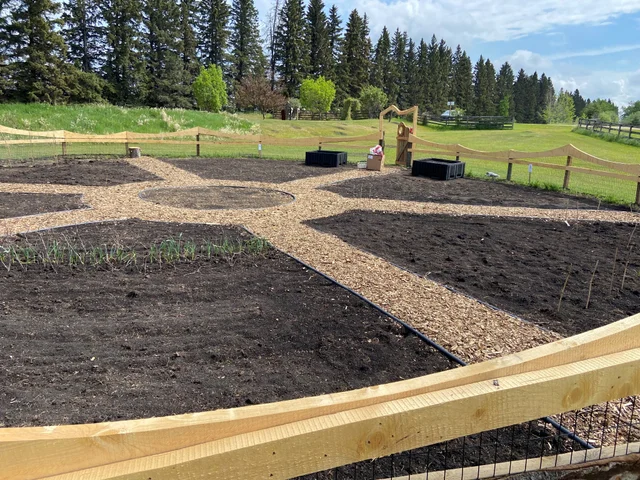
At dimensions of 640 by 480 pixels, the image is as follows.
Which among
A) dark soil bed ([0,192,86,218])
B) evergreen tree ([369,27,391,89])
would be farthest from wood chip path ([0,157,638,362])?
evergreen tree ([369,27,391,89])

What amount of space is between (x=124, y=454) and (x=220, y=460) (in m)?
0.23

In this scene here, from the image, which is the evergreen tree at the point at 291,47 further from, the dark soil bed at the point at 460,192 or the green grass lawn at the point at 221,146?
the dark soil bed at the point at 460,192

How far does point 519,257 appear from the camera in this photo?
6.56 meters

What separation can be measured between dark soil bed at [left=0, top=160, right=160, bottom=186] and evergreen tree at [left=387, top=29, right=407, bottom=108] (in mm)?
67896

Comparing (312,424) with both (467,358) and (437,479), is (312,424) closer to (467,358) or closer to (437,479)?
(437,479)

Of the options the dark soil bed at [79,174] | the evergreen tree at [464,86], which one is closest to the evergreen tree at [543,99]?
the evergreen tree at [464,86]

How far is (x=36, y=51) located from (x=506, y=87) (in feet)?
298

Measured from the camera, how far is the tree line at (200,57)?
116 feet

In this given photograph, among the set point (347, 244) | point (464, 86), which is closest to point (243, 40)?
point (464, 86)

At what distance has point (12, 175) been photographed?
12.5 meters

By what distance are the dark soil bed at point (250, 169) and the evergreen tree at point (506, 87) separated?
76398 millimetres

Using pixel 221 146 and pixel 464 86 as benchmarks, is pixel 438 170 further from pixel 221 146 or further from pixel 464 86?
pixel 464 86

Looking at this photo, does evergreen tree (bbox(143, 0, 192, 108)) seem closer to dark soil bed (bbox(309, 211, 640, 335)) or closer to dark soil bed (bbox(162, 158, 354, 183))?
dark soil bed (bbox(162, 158, 354, 183))

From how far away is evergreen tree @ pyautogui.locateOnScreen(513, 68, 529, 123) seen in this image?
321 feet
